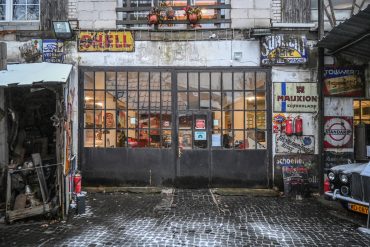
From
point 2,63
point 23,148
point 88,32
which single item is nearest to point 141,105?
point 88,32

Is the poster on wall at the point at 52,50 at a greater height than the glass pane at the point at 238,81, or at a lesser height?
greater

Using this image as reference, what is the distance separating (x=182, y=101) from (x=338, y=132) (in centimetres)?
466

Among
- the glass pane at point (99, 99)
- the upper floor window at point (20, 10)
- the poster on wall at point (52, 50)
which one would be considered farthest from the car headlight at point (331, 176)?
the upper floor window at point (20, 10)

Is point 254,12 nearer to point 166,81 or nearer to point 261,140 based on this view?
point 166,81

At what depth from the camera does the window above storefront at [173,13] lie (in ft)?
33.9

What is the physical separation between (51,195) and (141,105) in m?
3.74

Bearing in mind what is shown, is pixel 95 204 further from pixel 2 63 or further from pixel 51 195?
pixel 2 63

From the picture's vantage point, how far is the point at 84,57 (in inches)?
406

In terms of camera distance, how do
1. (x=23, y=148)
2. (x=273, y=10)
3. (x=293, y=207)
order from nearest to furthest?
1. (x=293, y=207)
2. (x=23, y=148)
3. (x=273, y=10)

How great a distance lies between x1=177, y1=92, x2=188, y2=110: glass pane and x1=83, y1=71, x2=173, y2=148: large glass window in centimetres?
27

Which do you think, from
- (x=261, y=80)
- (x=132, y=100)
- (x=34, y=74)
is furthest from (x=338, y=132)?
(x=34, y=74)

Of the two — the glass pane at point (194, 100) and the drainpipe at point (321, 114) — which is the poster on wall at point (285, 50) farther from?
the glass pane at point (194, 100)

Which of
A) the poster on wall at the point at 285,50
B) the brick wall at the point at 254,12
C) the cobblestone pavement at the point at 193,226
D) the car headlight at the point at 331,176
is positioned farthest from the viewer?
the brick wall at the point at 254,12

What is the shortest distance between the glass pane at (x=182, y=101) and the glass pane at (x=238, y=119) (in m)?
1.52
